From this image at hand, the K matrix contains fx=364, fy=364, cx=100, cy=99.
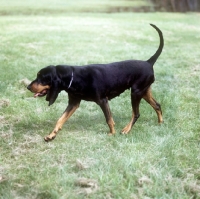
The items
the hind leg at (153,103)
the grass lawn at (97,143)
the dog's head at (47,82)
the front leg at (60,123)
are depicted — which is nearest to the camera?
the grass lawn at (97,143)

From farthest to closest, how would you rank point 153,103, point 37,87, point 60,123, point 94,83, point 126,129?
point 153,103 → point 126,129 → point 60,123 → point 94,83 → point 37,87

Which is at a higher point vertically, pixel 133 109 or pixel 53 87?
pixel 53 87

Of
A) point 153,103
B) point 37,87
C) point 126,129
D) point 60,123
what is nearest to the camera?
point 37,87

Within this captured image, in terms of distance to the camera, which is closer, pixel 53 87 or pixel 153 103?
pixel 53 87

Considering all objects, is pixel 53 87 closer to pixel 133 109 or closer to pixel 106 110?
pixel 106 110

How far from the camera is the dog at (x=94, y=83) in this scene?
3326mm

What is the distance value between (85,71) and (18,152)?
97 centimetres

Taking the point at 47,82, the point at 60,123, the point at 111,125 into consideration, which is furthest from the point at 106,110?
the point at 47,82

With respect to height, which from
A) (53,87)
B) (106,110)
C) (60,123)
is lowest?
(60,123)

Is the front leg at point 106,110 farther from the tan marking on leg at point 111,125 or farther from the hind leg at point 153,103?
the hind leg at point 153,103

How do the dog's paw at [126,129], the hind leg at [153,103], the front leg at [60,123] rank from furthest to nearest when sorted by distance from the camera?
1. the hind leg at [153,103]
2. the dog's paw at [126,129]
3. the front leg at [60,123]

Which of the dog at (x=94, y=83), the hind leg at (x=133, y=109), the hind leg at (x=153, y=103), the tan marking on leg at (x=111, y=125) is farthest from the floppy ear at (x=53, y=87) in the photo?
the hind leg at (x=153, y=103)

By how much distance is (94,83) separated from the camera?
341 centimetres

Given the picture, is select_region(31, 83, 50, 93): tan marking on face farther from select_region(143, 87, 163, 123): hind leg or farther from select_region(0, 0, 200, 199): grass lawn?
select_region(143, 87, 163, 123): hind leg
